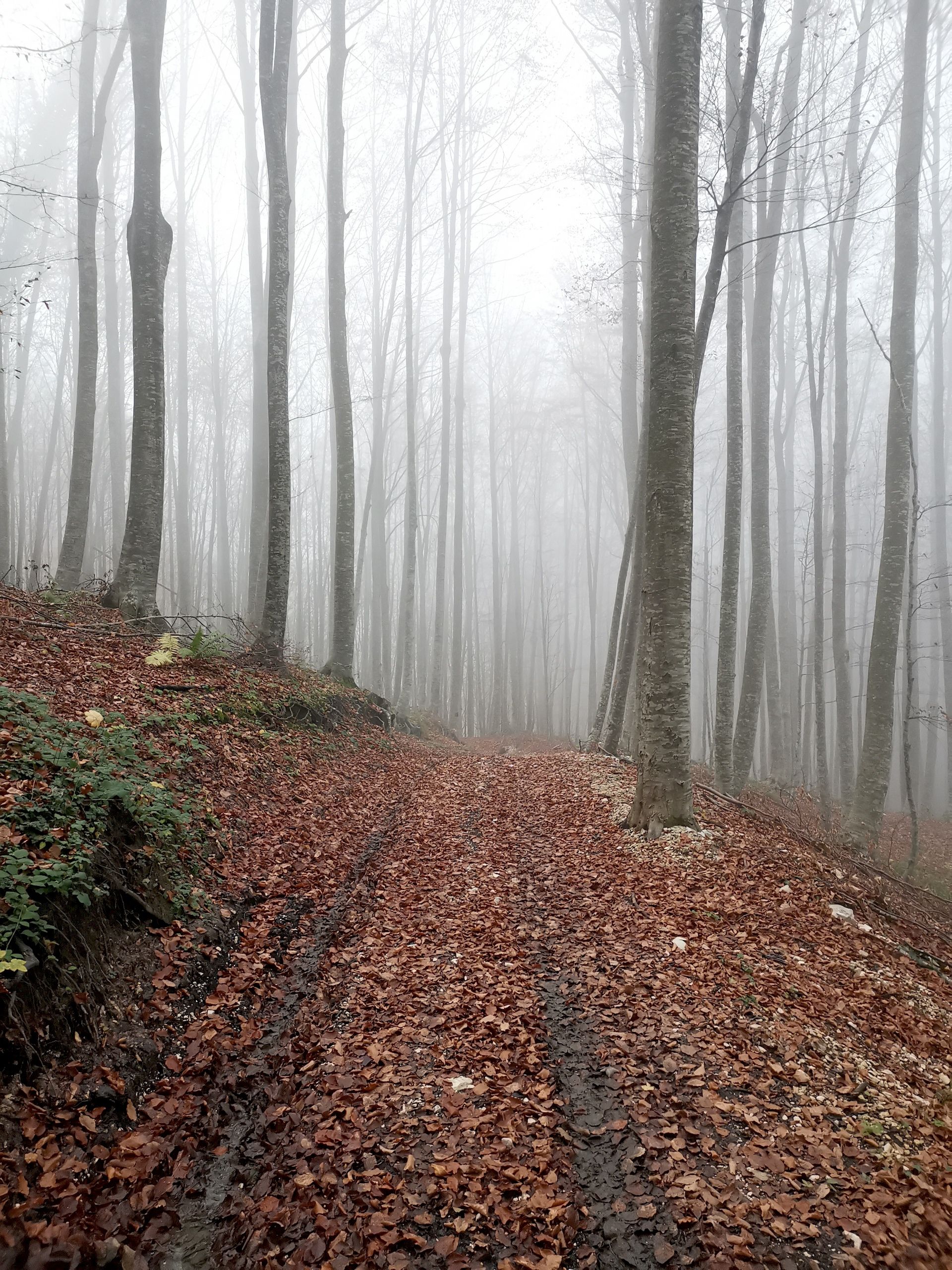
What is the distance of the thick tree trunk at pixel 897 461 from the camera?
8.34 m

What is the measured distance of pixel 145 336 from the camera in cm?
878

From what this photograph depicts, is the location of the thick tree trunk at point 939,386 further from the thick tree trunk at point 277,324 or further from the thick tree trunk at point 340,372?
the thick tree trunk at point 277,324

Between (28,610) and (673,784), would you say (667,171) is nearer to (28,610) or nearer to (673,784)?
(673,784)

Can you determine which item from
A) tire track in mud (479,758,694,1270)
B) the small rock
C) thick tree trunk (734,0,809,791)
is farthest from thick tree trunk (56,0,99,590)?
thick tree trunk (734,0,809,791)

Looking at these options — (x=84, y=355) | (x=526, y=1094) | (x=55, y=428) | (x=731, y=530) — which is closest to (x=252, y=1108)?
(x=526, y=1094)

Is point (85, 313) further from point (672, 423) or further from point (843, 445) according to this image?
point (843, 445)

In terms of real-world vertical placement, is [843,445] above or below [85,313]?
below

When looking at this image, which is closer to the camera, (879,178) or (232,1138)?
(232,1138)

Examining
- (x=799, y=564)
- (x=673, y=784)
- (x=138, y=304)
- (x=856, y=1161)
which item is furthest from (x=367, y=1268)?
(x=799, y=564)

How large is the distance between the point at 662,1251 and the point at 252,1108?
1830 millimetres

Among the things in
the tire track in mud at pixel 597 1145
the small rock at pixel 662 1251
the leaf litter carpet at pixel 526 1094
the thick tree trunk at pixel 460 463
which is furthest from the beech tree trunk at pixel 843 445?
the small rock at pixel 662 1251

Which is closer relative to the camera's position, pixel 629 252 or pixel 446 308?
pixel 629 252

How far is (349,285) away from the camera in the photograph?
77.6 feet

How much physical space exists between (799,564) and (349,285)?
99.9 feet
